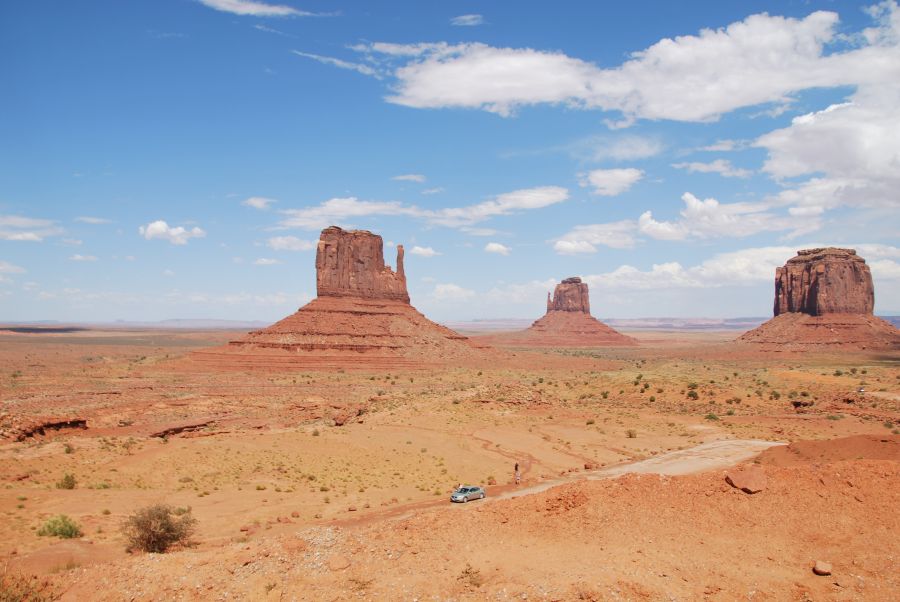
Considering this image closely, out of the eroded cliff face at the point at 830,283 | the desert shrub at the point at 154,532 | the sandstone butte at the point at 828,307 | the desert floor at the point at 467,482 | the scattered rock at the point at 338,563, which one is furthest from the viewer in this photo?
the eroded cliff face at the point at 830,283

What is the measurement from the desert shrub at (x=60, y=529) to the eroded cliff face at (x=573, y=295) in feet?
586

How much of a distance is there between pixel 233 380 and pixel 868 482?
68.3 metres

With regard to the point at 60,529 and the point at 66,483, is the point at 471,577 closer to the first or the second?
the point at 60,529

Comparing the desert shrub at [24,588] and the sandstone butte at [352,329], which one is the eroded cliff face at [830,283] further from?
the desert shrub at [24,588]

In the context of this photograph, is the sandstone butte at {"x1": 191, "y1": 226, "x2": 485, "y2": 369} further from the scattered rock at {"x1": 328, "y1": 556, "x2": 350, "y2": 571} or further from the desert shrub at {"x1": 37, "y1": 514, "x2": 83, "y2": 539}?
the scattered rock at {"x1": 328, "y1": 556, "x2": 350, "y2": 571}

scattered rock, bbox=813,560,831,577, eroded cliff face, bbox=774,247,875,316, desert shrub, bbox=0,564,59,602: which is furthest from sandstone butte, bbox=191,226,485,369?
scattered rock, bbox=813,560,831,577

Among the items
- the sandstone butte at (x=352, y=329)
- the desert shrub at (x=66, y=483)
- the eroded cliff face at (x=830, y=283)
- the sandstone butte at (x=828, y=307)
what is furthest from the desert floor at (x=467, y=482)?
the eroded cliff face at (x=830, y=283)

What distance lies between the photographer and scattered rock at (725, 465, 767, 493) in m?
14.5

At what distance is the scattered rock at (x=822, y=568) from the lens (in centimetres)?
1111

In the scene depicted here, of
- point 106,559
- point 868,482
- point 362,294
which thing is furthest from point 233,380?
point 868,482

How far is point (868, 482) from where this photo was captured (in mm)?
13820

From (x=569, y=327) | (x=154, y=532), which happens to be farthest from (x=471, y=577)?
(x=569, y=327)

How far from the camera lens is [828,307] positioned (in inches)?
4988

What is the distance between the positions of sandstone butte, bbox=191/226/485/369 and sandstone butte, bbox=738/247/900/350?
6918cm
